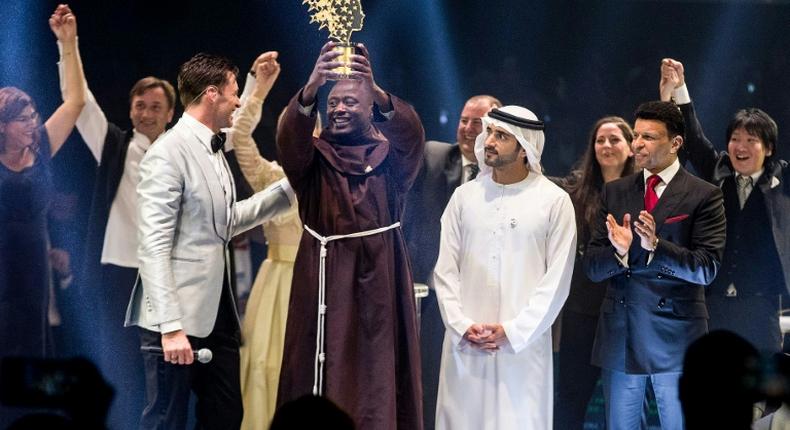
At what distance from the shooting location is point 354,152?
484 cm

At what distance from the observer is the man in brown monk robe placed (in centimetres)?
475

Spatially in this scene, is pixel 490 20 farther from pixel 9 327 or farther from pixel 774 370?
pixel 774 370

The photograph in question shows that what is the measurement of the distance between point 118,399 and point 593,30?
3.72 m

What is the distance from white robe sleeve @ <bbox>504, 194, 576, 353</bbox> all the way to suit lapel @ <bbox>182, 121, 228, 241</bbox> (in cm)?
130

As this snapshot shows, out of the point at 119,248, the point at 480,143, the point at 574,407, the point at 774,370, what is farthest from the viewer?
the point at 119,248

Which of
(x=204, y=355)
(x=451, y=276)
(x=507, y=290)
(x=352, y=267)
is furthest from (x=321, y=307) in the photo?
(x=507, y=290)

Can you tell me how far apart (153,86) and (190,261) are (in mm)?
2076

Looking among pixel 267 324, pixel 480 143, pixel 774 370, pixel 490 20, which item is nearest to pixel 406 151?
pixel 480 143

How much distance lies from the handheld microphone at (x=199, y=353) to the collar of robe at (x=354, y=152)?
89cm

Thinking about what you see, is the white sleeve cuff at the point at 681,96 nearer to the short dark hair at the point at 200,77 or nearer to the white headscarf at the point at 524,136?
the white headscarf at the point at 524,136

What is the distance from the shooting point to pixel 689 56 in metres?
7.64

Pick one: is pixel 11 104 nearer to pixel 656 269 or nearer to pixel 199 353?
pixel 199 353

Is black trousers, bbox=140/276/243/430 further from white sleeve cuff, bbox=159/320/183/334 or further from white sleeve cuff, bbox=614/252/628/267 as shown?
white sleeve cuff, bbox=614/252/628/267

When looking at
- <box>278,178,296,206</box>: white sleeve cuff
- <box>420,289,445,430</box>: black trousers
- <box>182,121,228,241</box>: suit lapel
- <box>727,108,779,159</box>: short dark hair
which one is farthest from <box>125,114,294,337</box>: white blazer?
<box>727,108,779,159</box>: short dark hair
